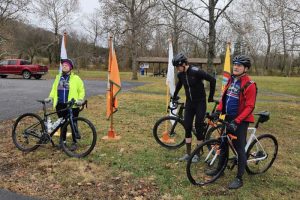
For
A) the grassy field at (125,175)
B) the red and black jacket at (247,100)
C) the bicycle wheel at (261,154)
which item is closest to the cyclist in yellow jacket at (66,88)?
the grassy field at (125,175)

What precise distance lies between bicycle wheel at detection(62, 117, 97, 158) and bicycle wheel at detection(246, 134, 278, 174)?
2.76 metres

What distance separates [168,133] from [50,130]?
2.41m

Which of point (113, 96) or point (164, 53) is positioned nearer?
point (113, 96)

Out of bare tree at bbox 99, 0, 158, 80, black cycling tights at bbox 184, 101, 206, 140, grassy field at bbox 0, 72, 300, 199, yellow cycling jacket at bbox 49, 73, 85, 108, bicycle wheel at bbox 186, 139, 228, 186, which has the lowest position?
grassy field at bbox 0, 72, 300, 199

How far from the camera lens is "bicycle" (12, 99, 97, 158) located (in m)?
6.17

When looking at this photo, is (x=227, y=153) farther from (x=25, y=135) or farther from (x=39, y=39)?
(x=39, y=39)

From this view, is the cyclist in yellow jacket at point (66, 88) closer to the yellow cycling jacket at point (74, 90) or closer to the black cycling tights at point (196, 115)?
the yellow cycling jacket at point (74, 90)

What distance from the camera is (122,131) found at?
8.50m

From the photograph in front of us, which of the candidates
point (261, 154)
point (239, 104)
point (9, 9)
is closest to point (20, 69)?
point (9, 9)

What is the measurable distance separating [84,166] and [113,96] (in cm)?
228

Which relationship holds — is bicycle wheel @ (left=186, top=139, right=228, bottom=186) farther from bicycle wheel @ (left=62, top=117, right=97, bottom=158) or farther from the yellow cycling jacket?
the yellow cycling jacket

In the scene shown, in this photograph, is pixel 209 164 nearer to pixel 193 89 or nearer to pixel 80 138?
pixel 193 89

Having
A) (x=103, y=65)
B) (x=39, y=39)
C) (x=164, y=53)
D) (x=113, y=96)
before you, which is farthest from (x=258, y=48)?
(x=113, y=96)

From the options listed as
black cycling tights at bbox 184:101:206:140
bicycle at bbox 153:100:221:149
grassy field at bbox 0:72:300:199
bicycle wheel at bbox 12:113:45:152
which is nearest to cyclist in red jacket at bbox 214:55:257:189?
grassy field at bbox 0:72:300:199
